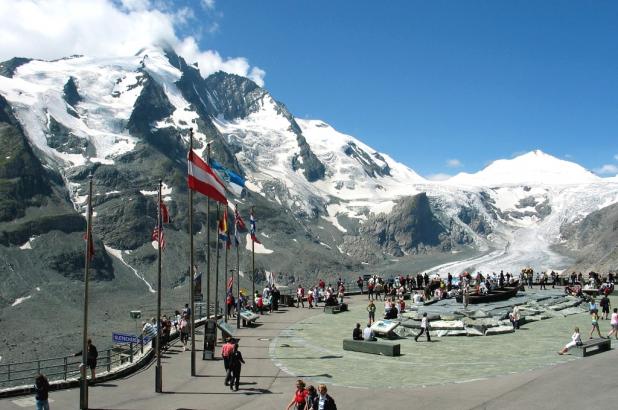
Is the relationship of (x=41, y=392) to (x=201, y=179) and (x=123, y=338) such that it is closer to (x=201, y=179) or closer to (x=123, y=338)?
(x=123, y=338)

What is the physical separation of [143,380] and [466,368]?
13.1 meters

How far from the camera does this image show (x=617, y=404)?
1688 cm

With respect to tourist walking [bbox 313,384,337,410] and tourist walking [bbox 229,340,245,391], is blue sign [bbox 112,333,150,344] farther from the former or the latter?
tourist walking [bbox 313,384,337,410]

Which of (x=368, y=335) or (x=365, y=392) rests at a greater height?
(x=368, y=335)

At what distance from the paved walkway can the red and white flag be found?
7.62 meters

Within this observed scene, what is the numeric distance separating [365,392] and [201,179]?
411 inches

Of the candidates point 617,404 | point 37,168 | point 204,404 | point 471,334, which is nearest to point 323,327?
point 471,334

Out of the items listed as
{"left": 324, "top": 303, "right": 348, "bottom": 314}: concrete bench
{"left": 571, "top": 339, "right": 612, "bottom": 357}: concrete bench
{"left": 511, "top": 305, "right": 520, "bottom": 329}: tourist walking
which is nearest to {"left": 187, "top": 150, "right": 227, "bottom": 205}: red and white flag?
{"left": 571, "top": 339, "right": 612, "bottom": 357}: concrete bench

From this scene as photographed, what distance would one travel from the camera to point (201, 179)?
973 inches

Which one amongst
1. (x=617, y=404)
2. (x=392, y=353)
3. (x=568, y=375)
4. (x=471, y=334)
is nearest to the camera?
(x=617, y=404)

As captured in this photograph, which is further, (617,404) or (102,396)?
(102,396)

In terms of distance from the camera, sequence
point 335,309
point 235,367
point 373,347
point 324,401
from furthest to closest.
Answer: point 335,309 < point 373,347 < point 235,367 < point 324,401

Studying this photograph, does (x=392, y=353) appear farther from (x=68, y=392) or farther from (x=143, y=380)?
(x=68, y=392)

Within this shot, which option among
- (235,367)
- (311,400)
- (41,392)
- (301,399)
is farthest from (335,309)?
(41,392)
